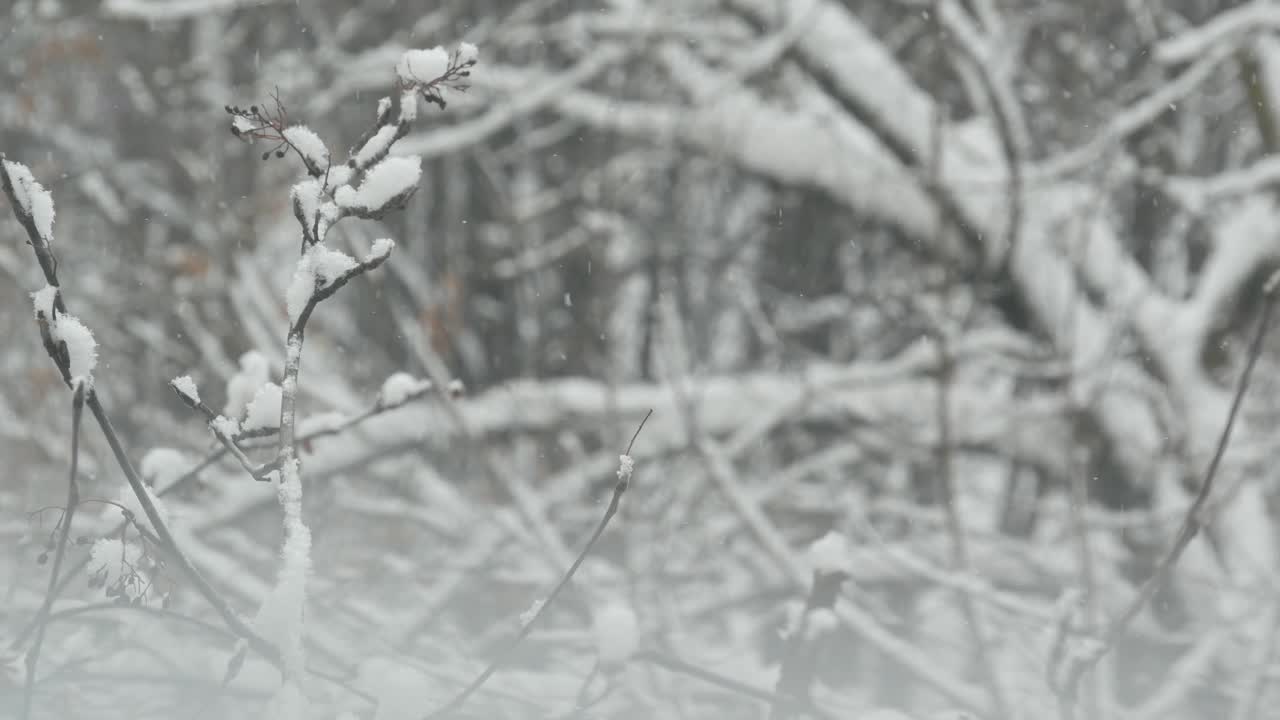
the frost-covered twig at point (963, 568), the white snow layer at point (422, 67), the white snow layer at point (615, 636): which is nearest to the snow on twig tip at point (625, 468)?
the white snow layer at point (615, 636)

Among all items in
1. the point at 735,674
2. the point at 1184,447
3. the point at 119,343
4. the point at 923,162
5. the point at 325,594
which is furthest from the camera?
the point at 119,343

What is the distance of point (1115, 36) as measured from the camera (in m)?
4.97

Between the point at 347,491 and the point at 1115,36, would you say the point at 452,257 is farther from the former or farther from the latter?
the point at 1115,36

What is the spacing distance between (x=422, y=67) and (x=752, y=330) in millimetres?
5173

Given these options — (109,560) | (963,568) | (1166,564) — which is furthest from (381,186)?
(963,568)

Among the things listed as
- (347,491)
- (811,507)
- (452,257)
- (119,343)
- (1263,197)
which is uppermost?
(119,343)

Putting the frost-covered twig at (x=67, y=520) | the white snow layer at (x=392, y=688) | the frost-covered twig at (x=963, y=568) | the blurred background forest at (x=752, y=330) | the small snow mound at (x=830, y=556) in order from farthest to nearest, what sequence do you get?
1. the blurred background forest at (x=752, y=330)
2. the frost-covered twig at (x=963, y=568)
3. the small snow mound at (x=830, y=556)
4. the white snow layer at (x=392, y=688)
5. the frost-covered twig at (x=67, y=520)

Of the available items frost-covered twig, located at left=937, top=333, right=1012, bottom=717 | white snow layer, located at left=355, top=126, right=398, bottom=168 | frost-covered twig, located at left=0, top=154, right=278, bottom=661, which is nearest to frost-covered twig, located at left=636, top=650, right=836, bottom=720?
frost-covered twig, located at left=0, top=154, right=278, bottom=661

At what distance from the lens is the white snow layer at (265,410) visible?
2.21 ft

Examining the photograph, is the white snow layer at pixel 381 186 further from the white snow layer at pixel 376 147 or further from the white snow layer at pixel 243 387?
the white snow layer at pixel 243 387

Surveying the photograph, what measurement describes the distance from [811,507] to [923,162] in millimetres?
1202

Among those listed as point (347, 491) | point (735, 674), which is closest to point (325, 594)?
point (735, 674)

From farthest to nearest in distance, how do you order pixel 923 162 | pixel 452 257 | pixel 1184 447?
pixel 452 257 → pixel 923 162 → pixel 1184 447

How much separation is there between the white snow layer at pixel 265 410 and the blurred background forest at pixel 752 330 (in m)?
0.33
